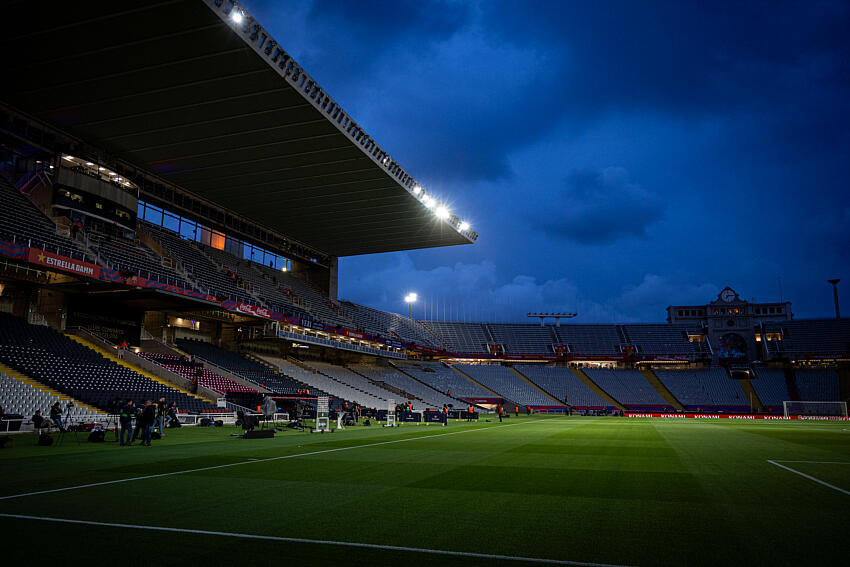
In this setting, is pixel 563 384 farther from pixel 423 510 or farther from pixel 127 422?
pixel 423 510

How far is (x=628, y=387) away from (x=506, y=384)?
53.5 ft

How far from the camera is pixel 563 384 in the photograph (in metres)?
70.2

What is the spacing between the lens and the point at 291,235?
5581 cm

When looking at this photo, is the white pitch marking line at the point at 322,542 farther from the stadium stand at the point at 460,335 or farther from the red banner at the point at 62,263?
the stadium stand at the point at 460,335

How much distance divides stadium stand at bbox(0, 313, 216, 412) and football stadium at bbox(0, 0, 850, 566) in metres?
0.19

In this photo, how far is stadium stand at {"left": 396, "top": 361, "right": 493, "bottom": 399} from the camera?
63.7 m

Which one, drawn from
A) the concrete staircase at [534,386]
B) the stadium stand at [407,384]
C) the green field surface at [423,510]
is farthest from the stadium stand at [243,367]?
the concrete staircase at [534,386]

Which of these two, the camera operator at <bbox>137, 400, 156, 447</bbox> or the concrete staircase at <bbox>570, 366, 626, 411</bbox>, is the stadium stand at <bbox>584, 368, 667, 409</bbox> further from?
the camera operator at <bbox>137, 400, 156, 447</bbox>

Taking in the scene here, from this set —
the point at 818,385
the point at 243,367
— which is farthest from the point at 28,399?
the point at 818,385

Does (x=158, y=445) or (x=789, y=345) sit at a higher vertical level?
(x=789, y=345)

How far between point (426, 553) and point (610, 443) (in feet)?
46.8

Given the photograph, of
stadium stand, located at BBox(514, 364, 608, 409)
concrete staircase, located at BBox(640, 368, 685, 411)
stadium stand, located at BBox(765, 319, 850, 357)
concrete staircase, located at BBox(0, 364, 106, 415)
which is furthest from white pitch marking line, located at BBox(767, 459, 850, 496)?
stadium stand, located at BBox(765, 319, 850, 357)

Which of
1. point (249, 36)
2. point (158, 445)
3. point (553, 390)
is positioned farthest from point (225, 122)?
point (553, 390)

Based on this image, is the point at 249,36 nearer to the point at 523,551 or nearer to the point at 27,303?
the point at 27,303
